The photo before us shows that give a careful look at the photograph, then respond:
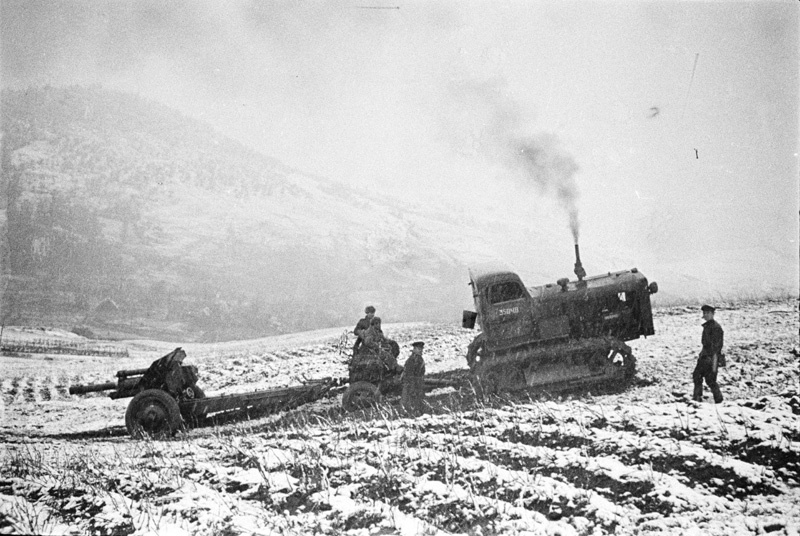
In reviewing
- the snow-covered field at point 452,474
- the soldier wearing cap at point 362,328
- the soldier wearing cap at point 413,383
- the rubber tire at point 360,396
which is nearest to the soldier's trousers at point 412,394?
the soldier wearing cap at point 413,383

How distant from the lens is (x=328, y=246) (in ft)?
173

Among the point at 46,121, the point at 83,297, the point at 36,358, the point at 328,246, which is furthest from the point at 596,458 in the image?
the point at 46,121

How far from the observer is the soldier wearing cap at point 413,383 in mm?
7539

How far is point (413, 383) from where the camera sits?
24.9 feet

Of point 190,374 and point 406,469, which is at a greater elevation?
point 190,374

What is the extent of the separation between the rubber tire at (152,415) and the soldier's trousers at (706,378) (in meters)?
8.46

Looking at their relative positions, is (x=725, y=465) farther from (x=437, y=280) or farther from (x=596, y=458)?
(x=437, y=280)

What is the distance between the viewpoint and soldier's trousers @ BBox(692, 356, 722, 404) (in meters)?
6.71

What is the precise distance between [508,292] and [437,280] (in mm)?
41847

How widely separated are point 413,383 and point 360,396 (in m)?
1.10

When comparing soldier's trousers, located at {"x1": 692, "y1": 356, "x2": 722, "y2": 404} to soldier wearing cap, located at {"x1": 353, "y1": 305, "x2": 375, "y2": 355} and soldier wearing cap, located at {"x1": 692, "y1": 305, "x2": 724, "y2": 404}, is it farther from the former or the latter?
soldier wearing cap, located at {"x1": 353, "y1": 305, "x2": 375, "y2": 355}

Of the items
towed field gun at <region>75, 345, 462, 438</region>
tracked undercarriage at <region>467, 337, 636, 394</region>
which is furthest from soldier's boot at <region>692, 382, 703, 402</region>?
towed field gun at <region>75, 345, 462, 438</region>

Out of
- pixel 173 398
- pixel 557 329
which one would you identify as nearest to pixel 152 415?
pixel 173 398

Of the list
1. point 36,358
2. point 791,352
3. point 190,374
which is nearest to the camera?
point 190,374
